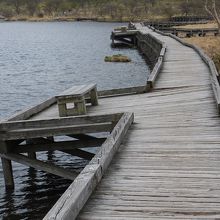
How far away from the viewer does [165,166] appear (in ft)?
24.5

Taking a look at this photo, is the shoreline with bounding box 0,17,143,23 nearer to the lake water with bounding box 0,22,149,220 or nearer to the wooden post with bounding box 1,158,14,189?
the lake water with bounding box 0,22,149,220

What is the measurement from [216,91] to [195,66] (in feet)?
29.8

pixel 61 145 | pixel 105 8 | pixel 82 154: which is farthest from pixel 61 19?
pixel 61 145

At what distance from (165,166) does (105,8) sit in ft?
471

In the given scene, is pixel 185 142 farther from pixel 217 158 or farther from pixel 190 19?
pixel 190 19

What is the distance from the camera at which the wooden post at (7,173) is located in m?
11.4

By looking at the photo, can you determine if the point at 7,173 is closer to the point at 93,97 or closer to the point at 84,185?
the point at 93,97

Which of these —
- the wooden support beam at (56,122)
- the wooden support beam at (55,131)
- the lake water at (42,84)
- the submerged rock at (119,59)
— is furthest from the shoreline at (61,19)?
the wooden support beam at (55,131)

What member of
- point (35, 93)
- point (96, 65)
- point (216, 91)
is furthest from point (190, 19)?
point (216, 91)

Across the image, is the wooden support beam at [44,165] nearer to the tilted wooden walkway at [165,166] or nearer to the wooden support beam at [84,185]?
the tilted wooden walkway at [165,166]

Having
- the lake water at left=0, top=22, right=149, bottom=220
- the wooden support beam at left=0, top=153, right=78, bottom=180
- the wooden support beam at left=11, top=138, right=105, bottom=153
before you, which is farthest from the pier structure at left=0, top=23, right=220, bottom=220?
the lake water at left=0, top=22, right=149, bottom=220

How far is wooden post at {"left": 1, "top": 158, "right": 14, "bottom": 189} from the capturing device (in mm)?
11375

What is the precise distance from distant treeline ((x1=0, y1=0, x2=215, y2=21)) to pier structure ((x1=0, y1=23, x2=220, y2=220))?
94.9 metres

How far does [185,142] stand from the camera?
8.86 m
